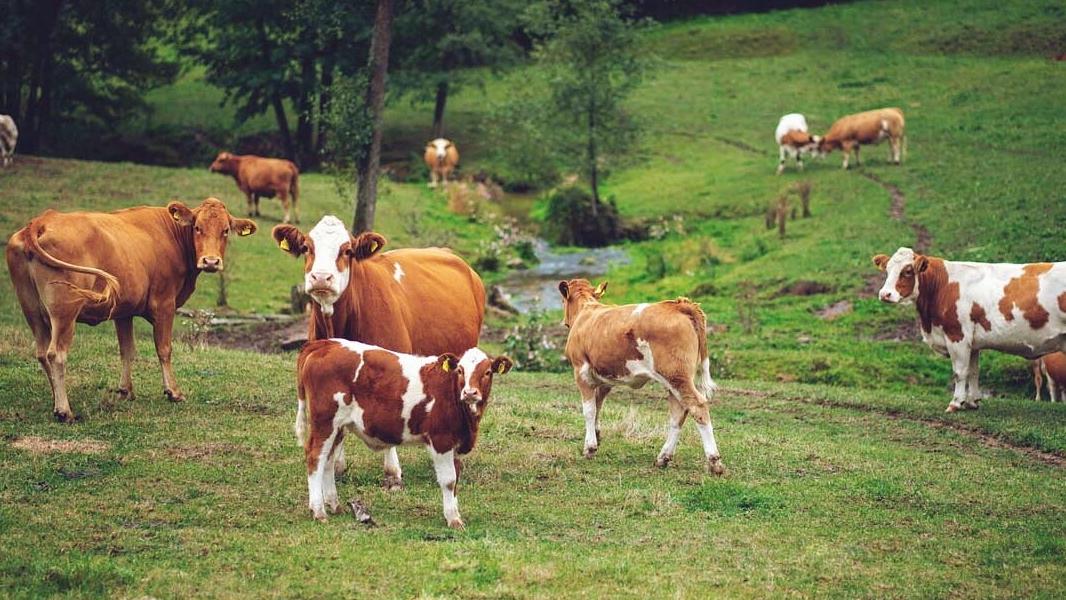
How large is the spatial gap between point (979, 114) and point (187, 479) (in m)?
38.0

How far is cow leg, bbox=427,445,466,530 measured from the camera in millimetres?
10070

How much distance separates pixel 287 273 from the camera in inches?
1131

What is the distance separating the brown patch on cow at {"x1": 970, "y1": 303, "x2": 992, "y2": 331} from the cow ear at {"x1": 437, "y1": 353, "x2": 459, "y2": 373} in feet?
33.2

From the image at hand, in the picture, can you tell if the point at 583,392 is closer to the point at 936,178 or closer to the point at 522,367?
the point at 522,367

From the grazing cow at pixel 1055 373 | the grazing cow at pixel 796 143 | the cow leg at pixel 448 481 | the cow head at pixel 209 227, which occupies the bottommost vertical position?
the grazing cow at pixel 1055 373

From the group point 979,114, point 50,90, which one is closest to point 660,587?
point 979,114

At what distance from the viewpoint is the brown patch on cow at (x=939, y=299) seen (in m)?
17.7

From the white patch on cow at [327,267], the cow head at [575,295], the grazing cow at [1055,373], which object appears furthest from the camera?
the grazing cow at [1055,373]

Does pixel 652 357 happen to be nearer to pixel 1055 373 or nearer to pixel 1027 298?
pixel 1027 298

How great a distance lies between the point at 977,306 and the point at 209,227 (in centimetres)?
1068

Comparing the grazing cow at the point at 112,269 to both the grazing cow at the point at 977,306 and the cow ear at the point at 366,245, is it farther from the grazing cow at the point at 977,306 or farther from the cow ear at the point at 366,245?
the grazing cow at the point at 977,306

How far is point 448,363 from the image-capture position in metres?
10.0

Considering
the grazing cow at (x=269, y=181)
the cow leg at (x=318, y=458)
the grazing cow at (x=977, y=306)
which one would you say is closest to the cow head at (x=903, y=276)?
the grazing cow at (x=977, y=306)

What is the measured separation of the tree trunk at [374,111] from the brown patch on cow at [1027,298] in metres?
15.8
